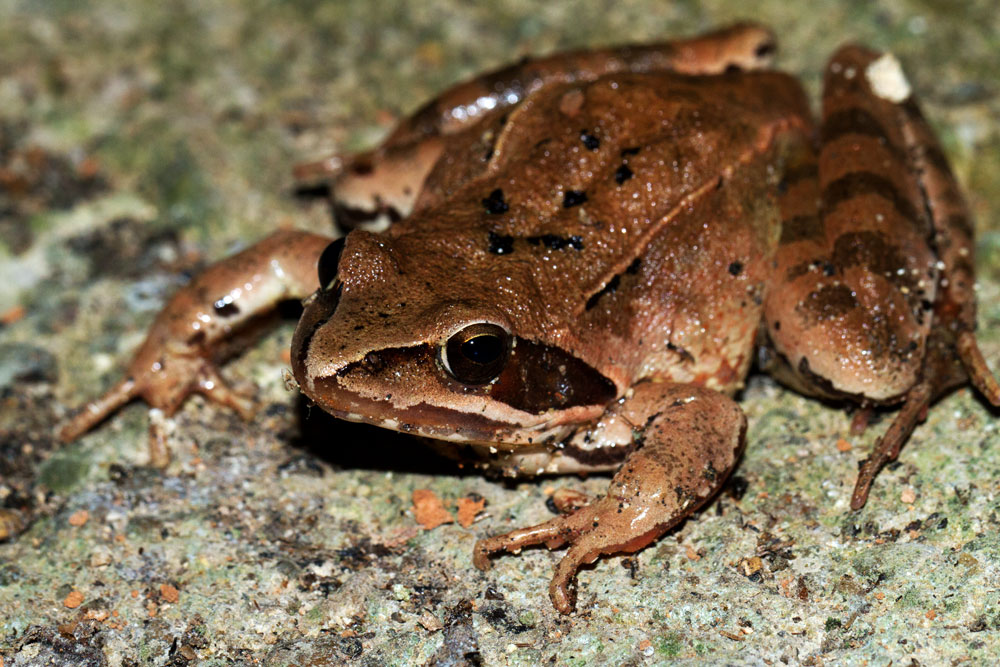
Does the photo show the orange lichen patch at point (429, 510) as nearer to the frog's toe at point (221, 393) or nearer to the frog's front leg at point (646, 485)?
the frog's front leg at point (646, 485)

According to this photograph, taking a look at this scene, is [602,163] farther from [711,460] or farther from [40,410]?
[40,410]

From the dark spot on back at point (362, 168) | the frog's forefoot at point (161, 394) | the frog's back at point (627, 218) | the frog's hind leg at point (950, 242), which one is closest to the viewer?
the frog's back at point (627, 218)

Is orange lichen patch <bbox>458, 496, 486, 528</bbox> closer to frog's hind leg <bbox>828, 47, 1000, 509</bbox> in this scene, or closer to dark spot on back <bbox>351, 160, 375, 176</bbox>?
frog's hind leg <bbox>828, 47, 1000, 509</bbox>

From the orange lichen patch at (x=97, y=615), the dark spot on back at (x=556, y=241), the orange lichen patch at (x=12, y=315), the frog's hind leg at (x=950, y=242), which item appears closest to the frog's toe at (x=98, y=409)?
the orange lichen patch at (x=12, y=315)

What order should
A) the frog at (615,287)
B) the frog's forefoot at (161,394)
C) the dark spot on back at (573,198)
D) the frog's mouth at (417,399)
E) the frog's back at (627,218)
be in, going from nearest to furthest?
the frog's mouth at (417,399) < the frog at (615,287) < the frog's back at (627,218) < the dark spot on back at (573,198) < the frog's forefoot at (161,394)

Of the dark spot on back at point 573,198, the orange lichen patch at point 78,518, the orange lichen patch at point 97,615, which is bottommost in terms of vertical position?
the orange lichen patch at point 97,615
